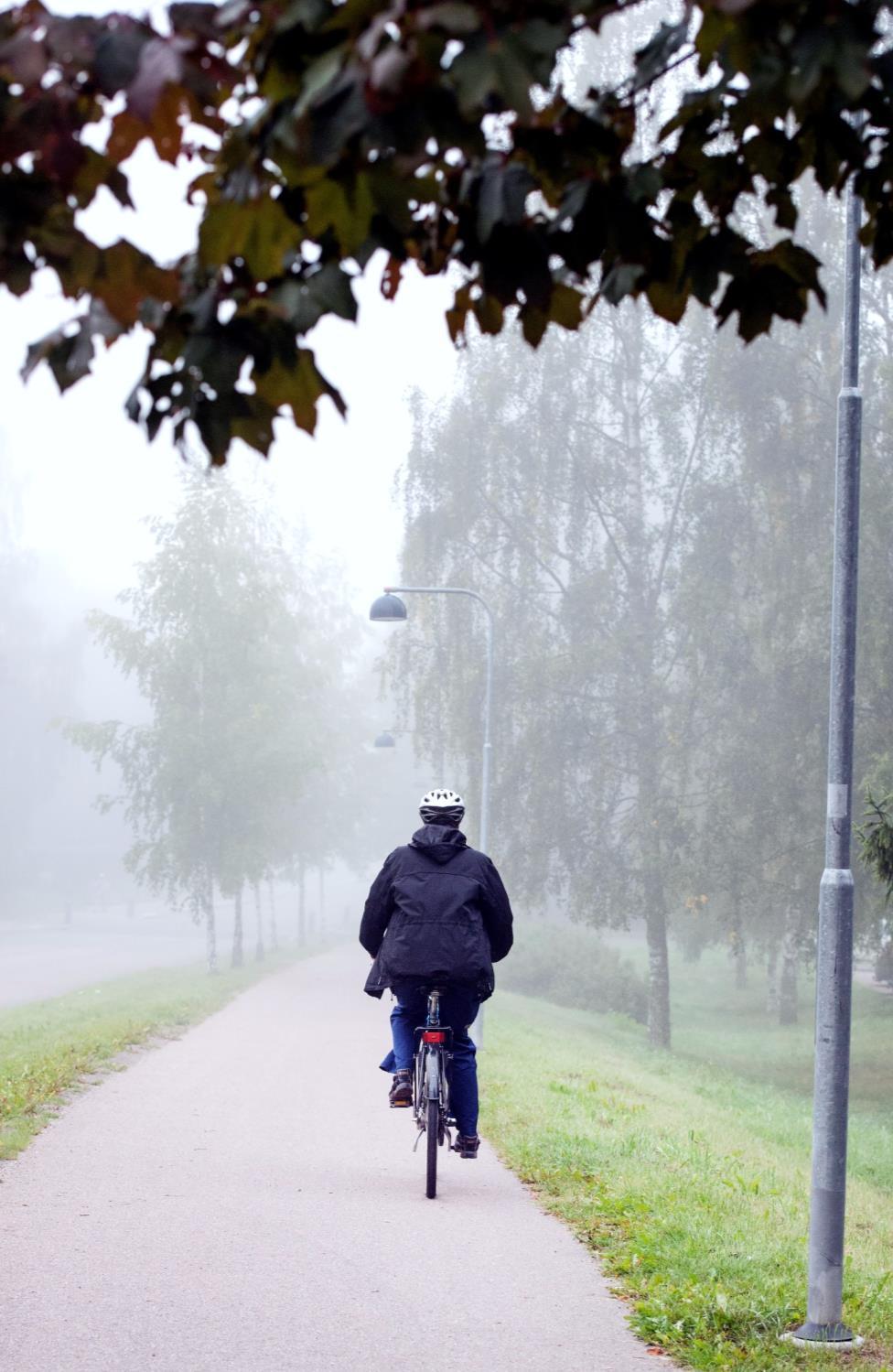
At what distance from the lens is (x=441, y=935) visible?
8.44 metres

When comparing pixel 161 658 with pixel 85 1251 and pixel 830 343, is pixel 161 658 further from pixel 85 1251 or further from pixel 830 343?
pixel 85 1251

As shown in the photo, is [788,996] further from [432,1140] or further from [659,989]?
[432,1140]

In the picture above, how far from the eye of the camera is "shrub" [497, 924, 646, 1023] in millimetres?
36000

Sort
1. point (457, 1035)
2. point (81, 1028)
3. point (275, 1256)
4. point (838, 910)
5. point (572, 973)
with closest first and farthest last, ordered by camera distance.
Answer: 1. point (838, 910)
2. point (275, 1256)
3. point (457, 1035)
4. point (81, 1028)
5. point (572, 973)

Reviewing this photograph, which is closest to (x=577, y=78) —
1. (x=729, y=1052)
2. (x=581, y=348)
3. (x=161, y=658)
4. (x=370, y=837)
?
(x=581, y=348)

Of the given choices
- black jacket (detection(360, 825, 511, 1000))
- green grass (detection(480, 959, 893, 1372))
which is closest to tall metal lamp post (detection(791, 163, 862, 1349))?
green grass (detection(480, 959, 893, 1372))

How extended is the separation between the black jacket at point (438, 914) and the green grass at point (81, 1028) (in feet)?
9.00

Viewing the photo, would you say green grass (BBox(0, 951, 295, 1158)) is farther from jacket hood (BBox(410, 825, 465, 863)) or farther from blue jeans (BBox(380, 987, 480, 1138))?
jacket hood (BBox(410, 825, 465, 863))

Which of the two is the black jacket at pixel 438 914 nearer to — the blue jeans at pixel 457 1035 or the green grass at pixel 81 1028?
the blue jeans at pixel 457 1035

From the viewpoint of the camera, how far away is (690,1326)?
588 cm

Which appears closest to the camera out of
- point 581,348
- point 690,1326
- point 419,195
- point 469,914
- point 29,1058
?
point 419,195

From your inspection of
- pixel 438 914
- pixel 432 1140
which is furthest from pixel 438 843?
pixel 432 1140

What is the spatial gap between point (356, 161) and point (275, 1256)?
545 centimetres

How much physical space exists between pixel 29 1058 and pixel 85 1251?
27.7 ft
